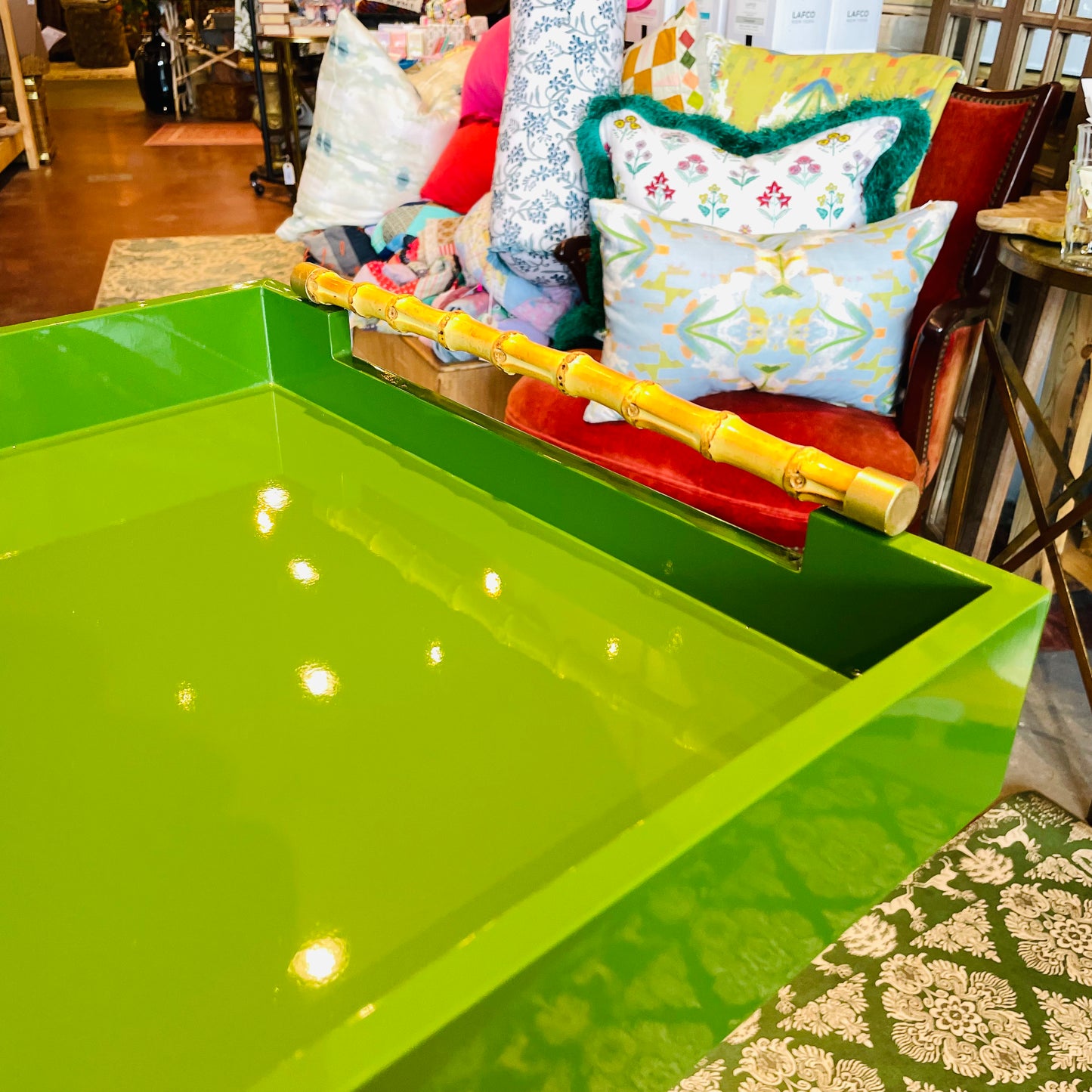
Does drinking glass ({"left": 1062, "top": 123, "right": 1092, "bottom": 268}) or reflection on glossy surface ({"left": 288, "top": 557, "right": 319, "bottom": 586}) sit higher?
drinking glass ({"left": 1062, "top": 123, "right": 1092, "bottom": 268})

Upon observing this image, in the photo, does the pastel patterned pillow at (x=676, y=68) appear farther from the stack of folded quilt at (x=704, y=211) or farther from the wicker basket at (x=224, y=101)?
the wicker basket at (x=224, y=101)

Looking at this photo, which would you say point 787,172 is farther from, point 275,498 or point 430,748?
point 430,748

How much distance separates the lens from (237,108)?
7293 millimetres

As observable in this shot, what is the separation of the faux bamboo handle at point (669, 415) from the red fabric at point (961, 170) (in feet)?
3.23

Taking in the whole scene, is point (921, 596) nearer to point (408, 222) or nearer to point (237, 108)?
point (408, 222)

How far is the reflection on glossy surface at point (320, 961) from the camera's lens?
1.93ft

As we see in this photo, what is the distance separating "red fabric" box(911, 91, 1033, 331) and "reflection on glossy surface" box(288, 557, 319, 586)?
47.4 inches

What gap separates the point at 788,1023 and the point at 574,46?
66.0 inches

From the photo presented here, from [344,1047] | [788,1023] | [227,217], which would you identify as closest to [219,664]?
[344,1047]

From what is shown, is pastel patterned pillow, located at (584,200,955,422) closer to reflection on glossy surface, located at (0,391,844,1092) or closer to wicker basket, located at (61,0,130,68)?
reflection on glossy surface, located at (0,391,844,1092)

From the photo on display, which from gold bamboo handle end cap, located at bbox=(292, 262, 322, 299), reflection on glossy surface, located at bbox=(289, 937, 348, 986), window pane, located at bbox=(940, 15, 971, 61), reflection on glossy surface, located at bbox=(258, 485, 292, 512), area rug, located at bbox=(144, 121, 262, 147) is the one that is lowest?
area rug, located at bbox=(144, 121, 262, 147)

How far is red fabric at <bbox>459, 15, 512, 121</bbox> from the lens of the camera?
98.2 inches

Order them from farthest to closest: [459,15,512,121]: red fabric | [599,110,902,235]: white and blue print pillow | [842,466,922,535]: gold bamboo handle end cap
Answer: [459,15,512,121]: red fabric, [599,110,902,235]: white and blue print pillow, [842,466,922,535]: gold bamboo handle end cap

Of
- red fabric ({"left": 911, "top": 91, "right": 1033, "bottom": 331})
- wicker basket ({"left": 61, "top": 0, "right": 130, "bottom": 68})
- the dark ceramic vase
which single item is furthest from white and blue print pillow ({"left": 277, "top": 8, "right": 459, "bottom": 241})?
wicker basket ({"left": 61, "top": 0, "right": 130, "bottom": 68})
